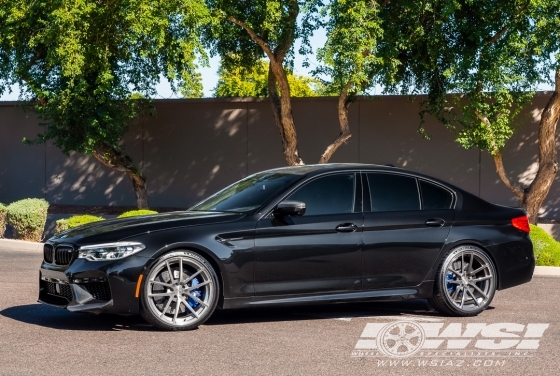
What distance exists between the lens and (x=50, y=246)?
8922 millimetres

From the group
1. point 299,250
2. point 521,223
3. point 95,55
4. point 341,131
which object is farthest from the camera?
point 341,131

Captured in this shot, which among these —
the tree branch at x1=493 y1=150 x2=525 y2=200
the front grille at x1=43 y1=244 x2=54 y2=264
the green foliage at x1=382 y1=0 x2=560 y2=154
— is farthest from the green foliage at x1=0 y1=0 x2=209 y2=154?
the front grille at x1=43 y1=244 x2=54 y2=264

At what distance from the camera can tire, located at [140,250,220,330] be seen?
834 centimetres

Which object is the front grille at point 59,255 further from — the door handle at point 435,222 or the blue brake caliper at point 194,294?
the door handle at point 435,222

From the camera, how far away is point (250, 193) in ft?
31.1

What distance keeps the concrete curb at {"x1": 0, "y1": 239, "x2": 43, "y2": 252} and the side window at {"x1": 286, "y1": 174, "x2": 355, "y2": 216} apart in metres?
9.35

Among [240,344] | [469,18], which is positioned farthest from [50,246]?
[469,18]

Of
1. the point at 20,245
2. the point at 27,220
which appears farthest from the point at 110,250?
the point at 27,220

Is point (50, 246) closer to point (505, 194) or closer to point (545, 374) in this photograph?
point (545, 374)

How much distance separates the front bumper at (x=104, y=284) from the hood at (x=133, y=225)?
26cm

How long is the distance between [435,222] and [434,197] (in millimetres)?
353

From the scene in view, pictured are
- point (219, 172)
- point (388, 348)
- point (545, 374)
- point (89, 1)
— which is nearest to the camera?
point (545, 374)

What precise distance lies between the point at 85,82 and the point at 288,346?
1335cm

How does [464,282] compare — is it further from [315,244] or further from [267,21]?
[267,21]
